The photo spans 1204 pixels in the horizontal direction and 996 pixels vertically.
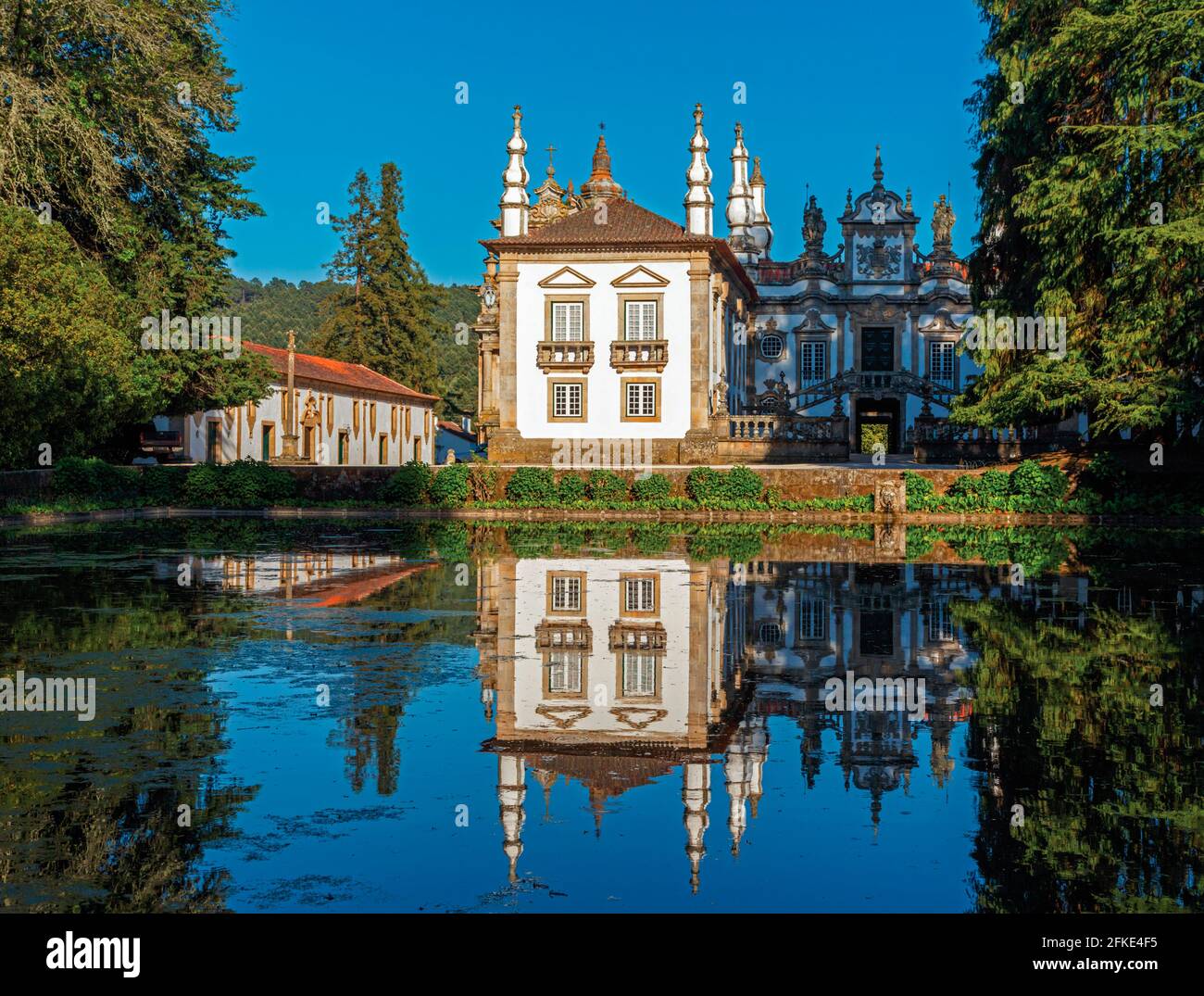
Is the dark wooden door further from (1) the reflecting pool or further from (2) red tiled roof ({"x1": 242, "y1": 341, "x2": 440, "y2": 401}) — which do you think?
(1) the reflecting pool

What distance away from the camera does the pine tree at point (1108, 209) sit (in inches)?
1123

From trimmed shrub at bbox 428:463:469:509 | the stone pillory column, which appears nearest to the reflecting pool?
trimmed shrub at bbox 428:463:469:509

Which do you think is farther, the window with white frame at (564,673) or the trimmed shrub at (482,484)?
the trimmed shrub at (482,484)

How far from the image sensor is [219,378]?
42.2 metres

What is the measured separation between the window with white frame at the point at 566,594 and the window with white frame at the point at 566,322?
98.3ft

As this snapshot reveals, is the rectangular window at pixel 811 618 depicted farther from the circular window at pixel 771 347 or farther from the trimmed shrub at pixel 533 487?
the circular window at pixel 771 347

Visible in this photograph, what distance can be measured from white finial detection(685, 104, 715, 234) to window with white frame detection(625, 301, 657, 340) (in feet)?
10.3

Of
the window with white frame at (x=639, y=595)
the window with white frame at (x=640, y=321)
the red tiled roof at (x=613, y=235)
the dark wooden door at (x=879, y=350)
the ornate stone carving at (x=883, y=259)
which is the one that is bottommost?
the window with white frame at (x=639, y=595)

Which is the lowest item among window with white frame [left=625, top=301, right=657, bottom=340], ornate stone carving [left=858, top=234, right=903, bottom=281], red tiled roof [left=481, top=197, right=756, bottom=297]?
window with white frame [left=625, top=301, right=657, bottom=340]

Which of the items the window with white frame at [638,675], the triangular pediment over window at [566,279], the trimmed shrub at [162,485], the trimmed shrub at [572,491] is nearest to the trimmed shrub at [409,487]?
the trimmed shrub at [572,491]

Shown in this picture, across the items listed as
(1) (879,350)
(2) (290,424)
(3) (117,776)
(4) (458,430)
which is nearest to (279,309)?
(4) (458,430)

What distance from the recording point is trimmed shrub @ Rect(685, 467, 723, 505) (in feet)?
A: 115

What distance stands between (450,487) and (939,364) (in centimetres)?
3215
